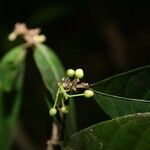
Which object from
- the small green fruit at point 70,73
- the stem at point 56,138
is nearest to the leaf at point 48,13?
the stem at point 56,138

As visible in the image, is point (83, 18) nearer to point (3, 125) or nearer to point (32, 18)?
point (32, 18)

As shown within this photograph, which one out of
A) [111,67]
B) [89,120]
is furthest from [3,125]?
[111,67]

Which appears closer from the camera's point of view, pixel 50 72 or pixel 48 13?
pixel 50 72

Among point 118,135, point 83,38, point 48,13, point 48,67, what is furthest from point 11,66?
point 83,38

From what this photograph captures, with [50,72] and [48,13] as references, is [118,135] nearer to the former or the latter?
[50,72]

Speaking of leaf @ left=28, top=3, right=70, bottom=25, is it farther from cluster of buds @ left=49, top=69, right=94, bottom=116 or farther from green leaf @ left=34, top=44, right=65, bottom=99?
cluster of buds @ left=49, top=69, right=94, bottom=116
